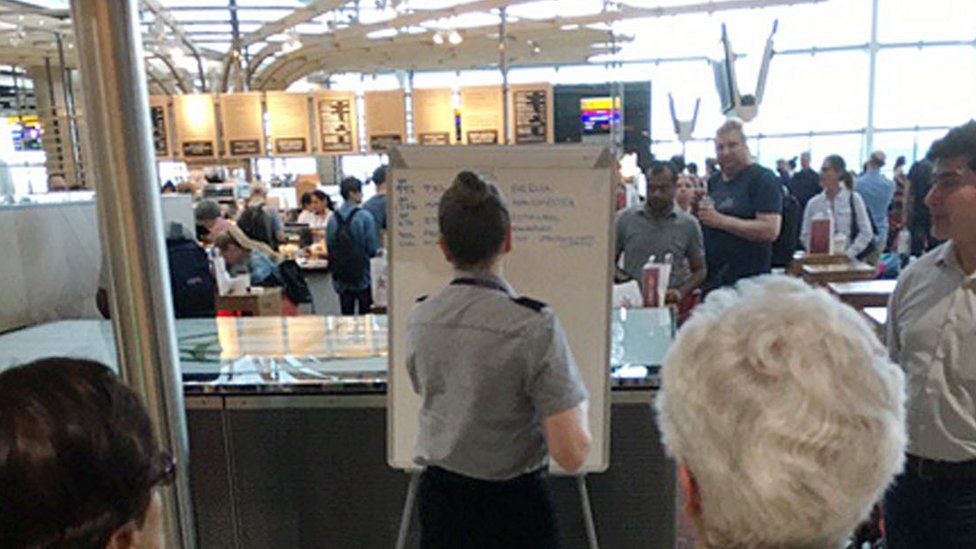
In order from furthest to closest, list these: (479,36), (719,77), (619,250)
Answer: (479,36) < (719,77) < (619,250)

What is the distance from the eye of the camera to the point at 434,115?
27.6 feet

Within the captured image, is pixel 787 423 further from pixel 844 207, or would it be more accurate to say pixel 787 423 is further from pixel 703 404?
pixel 844 207

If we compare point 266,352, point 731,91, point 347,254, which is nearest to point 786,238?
point 731,91

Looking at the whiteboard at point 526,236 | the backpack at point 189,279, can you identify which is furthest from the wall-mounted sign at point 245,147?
the whiteboard at point 526,236

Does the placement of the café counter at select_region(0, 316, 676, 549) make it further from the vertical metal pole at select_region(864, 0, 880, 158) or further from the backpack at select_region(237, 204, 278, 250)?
the vertical metal pole at select_region(864, 0, 880, 158)

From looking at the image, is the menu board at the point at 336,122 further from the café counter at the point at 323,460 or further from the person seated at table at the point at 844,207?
the café counter at the point at 323,460

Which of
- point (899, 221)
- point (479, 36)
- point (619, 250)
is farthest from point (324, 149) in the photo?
point (899, 221)

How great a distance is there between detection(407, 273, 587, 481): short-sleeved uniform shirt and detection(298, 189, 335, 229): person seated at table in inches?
252

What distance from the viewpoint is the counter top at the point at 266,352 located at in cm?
250

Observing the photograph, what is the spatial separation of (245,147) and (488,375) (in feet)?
26.3

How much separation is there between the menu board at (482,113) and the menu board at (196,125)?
10.5 feet

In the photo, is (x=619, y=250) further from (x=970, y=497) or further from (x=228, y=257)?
(x=228, y=257)

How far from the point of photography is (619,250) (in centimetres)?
392

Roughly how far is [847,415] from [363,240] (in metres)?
4.89
